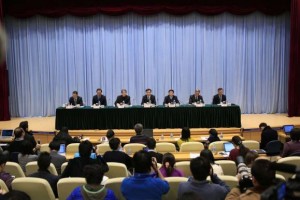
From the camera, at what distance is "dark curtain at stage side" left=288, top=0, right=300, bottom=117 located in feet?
41.0

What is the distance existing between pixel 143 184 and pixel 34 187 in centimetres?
128

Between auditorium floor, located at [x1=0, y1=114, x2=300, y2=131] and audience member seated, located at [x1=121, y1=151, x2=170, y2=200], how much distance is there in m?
8.03

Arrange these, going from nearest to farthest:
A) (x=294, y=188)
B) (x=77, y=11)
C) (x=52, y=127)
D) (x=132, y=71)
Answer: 1. (x=294, y=188)
2. (x=52, y=127)
3. (x=77, y=11)
4. (x=132, y=71)

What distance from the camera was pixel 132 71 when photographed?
13883 millimetres

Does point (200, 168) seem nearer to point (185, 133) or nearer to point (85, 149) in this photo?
point (85, 149)

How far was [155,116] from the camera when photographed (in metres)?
10.4

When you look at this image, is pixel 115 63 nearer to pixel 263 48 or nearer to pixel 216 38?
pixel 216 38

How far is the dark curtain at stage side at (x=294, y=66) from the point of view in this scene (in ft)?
41.0

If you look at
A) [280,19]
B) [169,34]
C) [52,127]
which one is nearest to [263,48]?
[280,19]

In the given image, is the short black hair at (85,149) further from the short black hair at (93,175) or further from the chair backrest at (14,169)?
the short black hair at (93,175)

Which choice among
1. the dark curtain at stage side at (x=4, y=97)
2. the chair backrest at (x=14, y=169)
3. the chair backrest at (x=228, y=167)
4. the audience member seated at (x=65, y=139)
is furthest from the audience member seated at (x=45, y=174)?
the dark curtain at stage side at (x=4, y=97)

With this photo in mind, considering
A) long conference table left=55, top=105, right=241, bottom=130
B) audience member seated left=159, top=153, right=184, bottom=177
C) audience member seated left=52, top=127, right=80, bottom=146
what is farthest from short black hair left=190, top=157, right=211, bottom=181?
long conference table left=55, top=105, right=241, bottom=130

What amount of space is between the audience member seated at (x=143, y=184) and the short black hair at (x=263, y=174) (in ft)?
3.65

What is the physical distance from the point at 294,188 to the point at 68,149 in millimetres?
5408
